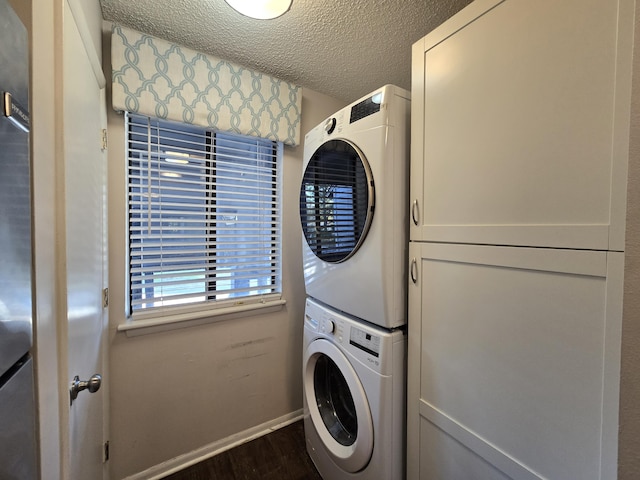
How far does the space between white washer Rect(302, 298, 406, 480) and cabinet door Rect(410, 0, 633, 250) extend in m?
0.52

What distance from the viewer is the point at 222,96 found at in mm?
1519

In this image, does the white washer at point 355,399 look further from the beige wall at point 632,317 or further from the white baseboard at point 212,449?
the beige wall at point 632,317

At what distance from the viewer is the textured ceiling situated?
46.1 inches

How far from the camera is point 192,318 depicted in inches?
60.0

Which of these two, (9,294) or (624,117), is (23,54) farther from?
(624,117)

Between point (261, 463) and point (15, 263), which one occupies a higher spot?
point (15, 263)

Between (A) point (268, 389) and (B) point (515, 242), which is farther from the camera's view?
(A) point (268, 389)

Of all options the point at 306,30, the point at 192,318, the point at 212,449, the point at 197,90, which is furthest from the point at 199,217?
the point at 212,449

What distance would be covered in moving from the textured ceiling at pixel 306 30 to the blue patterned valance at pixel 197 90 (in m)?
0.07

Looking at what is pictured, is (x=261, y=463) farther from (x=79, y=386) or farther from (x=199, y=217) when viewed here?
(x=199, y=217)

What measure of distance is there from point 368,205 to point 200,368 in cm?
140

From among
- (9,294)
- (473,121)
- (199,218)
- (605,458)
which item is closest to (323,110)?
(199,218)

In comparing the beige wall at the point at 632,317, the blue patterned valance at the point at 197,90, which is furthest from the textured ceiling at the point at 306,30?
the beige wall at the point at 632,317

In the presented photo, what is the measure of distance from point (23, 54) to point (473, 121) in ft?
3.48
